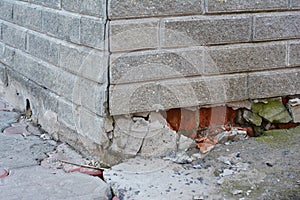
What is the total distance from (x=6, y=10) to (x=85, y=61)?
5.80ft

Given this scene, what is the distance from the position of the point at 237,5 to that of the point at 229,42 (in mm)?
257

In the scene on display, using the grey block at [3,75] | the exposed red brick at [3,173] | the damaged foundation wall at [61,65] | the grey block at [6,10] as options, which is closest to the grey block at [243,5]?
the damaged foundation wall at [61,65]

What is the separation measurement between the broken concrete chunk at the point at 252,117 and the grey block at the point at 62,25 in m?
1.34

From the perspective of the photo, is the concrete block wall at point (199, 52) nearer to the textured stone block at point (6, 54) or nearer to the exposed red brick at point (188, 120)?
the exposed red brick at point (188, 120)

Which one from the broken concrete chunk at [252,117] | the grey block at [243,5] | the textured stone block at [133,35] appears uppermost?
the grey block at [243,5]

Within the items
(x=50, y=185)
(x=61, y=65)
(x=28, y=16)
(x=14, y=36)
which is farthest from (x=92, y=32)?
(x=14, y=36)

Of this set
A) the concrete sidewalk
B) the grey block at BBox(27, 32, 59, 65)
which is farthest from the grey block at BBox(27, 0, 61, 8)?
the concrete sidewalk

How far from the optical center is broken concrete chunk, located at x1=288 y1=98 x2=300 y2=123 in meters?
3.84

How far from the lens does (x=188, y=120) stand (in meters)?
3.58

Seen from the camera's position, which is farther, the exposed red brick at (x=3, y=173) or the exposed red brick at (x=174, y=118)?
the exposed red brick at (x=174, y=118)

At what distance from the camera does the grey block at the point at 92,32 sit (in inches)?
124

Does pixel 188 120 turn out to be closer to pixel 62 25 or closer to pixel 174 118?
pixel 174 118

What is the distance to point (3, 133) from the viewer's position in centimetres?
410

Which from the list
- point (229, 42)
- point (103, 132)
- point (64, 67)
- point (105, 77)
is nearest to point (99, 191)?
point (103, 132)
